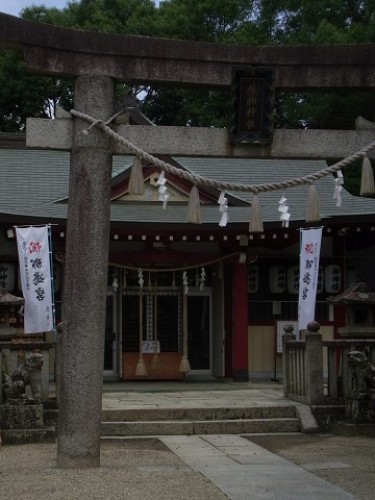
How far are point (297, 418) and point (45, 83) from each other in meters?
24.8

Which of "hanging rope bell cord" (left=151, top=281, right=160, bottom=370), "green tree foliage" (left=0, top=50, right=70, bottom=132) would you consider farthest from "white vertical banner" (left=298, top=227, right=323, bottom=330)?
"green tree foliage" (left=0, top=50, right=70, bottom=132)

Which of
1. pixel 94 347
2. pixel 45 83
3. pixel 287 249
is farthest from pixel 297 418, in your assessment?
pixel 45 83

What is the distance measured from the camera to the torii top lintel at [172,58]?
8617 millimetres

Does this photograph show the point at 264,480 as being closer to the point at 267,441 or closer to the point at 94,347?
the point at 94,347

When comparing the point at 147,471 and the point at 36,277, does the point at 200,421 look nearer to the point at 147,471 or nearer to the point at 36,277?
the point at 147,471

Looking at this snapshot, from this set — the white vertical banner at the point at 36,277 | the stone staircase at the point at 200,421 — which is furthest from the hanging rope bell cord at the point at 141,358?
the stone staircase at the point at 200,421

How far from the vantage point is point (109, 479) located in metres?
8.07

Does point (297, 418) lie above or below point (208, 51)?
below

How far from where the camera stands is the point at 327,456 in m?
9.88

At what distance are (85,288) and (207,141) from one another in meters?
2.08

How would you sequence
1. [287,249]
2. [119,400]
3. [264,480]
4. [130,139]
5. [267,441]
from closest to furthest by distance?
[264,480] → [130,139] → [267,441] → [119,400] → [287,249]

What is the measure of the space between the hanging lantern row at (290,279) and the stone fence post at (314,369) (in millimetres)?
6536

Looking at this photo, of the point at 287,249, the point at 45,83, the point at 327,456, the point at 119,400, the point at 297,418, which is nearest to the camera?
the point at 327,456

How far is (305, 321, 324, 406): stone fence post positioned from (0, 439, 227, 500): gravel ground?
3.12 metres
